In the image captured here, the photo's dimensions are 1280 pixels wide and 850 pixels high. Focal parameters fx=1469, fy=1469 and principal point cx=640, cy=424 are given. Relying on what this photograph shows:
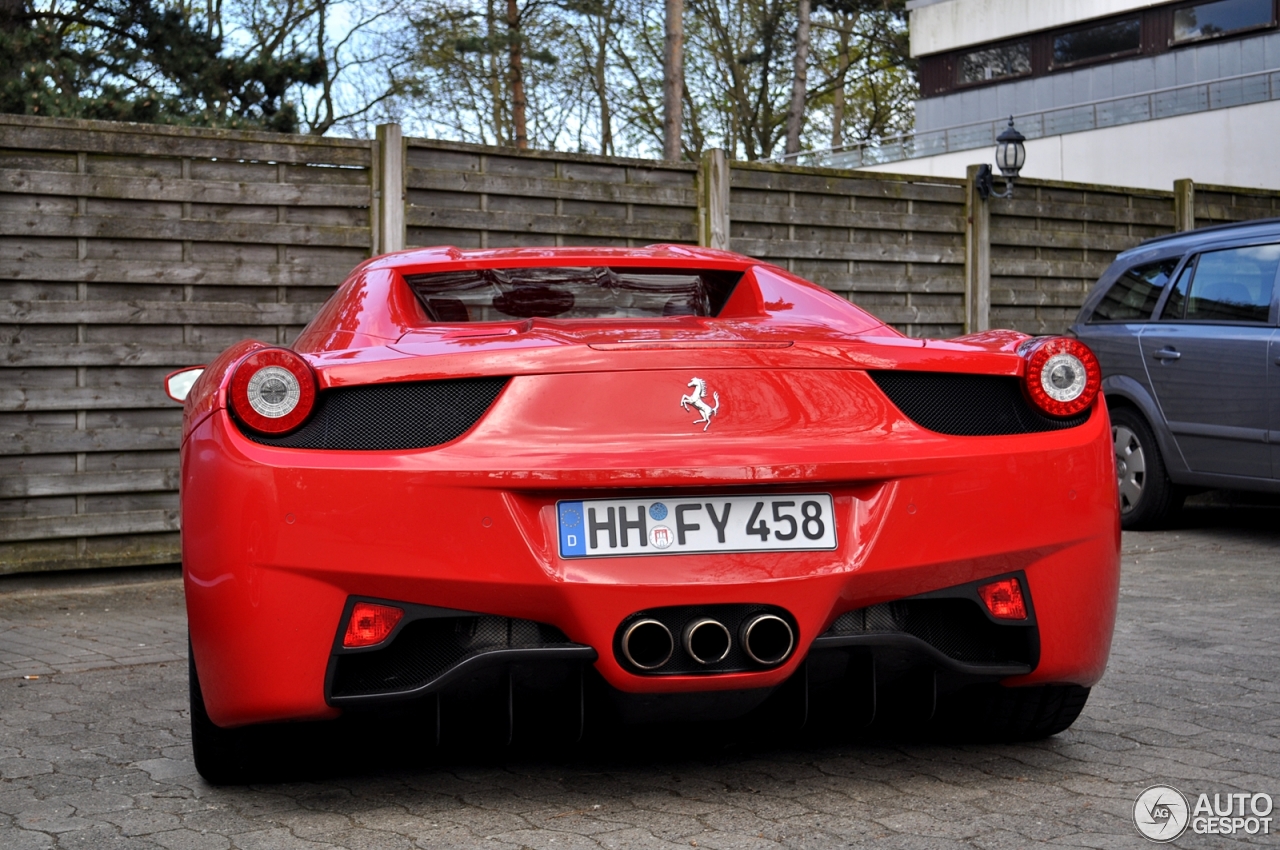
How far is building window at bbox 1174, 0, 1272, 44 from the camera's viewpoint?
85.8ft

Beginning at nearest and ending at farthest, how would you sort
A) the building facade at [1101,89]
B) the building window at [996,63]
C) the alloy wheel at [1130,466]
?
the alloy wheel at [1130,466] < the building facade at [1101,89] < the building window at [996,63]

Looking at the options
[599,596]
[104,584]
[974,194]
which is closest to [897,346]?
[599,596]

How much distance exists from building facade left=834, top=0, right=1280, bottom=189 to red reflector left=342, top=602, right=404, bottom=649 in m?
21.6

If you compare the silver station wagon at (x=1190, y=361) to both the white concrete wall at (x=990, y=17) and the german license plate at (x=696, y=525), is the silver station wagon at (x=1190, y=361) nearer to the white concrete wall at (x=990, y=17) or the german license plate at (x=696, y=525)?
the german license plate at (x=696, y=525)

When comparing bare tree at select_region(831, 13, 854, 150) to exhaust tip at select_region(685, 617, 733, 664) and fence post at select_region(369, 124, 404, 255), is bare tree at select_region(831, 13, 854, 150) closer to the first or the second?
fence post at select_region(369, 124, 404, 255)

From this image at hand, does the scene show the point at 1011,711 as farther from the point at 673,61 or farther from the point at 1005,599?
the point at 673,61

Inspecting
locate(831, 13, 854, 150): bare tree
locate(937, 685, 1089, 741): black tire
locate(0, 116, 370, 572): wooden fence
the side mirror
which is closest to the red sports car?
locate(937, 685, 1089, 741): black tire

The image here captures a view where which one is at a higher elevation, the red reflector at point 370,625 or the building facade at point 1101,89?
the building facade at point 1101,89

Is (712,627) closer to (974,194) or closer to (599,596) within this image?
(599,596)

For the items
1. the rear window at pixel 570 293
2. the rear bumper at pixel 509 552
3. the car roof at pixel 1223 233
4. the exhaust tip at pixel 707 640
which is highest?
the car roof at pixel 1223 233

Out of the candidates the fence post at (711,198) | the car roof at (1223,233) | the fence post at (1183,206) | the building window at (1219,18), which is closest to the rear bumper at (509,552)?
the car roof at (1223,233)

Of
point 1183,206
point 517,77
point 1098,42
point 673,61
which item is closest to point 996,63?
point 1098,42

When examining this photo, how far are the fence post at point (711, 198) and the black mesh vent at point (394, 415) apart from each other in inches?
233

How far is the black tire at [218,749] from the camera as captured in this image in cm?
323
